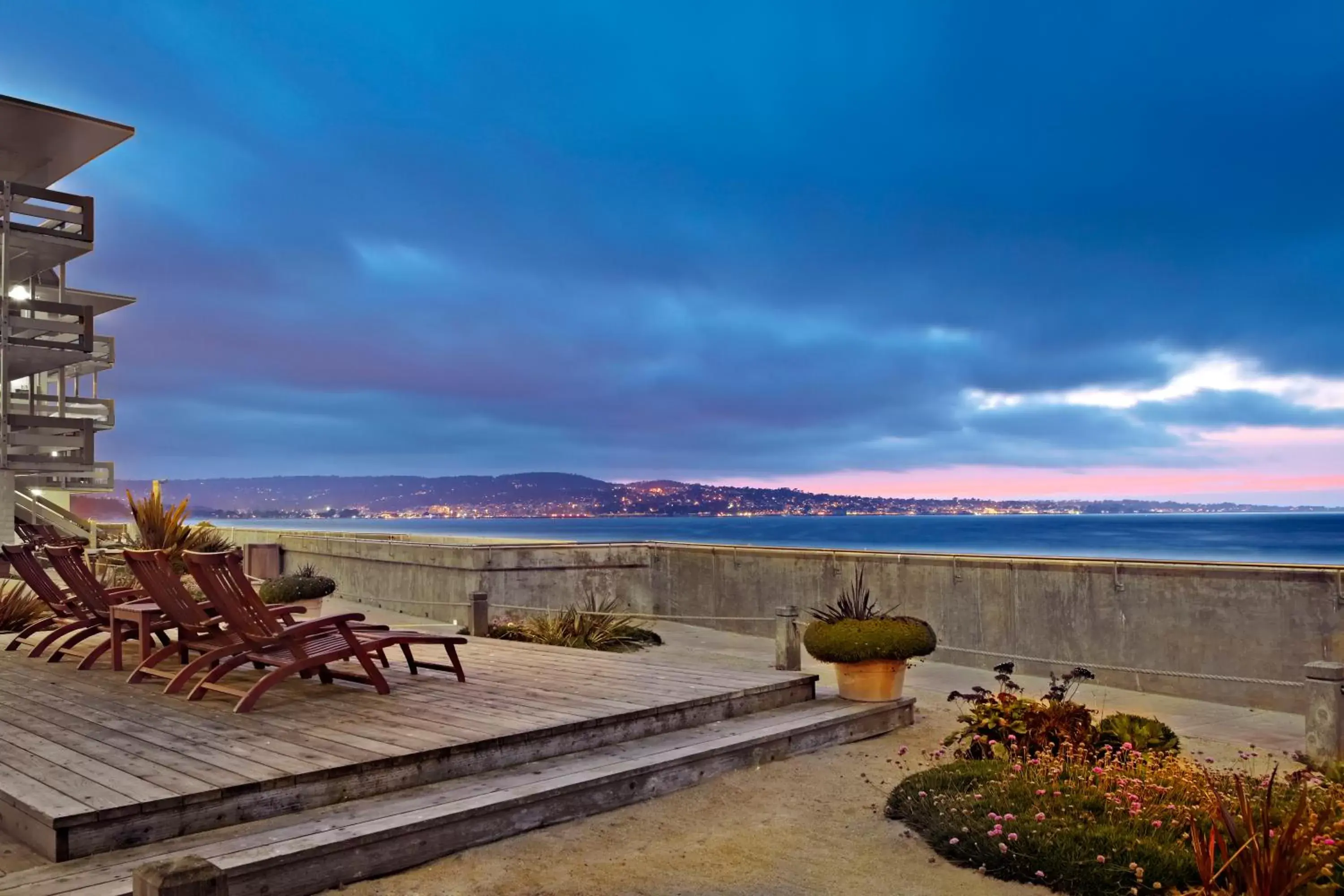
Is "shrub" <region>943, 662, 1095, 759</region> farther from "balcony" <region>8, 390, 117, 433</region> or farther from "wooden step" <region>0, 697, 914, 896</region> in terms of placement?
"balcony" <region>8, 390, 117, 433</region>

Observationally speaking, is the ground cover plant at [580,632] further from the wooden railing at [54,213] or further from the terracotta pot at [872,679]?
the wooden railing at [54,213]

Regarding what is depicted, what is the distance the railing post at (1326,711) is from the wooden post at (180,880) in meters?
6.21

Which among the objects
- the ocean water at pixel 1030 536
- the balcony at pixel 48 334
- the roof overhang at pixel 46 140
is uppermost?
the roof overhang at pixel 46 140

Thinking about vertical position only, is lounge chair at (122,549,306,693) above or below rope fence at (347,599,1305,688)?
above

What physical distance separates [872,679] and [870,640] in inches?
12.0

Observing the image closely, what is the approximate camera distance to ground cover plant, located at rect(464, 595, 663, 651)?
34.7 feet

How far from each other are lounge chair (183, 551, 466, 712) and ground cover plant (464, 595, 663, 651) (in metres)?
3.68

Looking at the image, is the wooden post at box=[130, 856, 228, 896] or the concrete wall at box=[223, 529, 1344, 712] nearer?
the wooden post at box=[130, 856, 228, 896]

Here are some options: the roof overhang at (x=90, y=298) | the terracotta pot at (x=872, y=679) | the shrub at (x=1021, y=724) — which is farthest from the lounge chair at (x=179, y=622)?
the roof overhang at (x=90, y=298)

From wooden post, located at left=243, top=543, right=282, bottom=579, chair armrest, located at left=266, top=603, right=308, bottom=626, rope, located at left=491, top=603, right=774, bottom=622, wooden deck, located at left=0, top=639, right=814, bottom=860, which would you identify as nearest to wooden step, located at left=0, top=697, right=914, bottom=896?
wooden deck, located at left=0, top=639, right=814, bottom=860

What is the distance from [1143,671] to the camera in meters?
9.20

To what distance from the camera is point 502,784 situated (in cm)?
501

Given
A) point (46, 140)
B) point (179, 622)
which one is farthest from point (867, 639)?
point (46, 140)

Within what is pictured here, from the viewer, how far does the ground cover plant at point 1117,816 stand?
3.64 m
